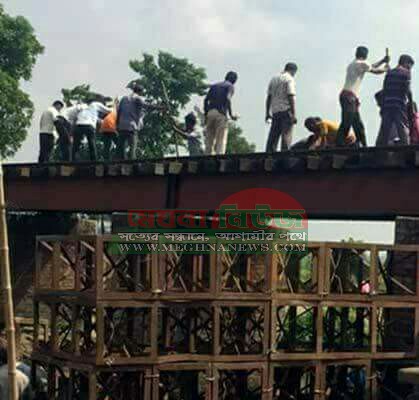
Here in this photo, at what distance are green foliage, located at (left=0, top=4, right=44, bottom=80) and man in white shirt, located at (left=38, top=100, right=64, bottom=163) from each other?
18.8 metres

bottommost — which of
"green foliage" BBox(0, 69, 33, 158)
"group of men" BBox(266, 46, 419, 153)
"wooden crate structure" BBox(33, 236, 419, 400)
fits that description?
"wooden crate structure" BBox(33, 236, 419, 400)

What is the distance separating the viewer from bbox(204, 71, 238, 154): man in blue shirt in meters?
16.3

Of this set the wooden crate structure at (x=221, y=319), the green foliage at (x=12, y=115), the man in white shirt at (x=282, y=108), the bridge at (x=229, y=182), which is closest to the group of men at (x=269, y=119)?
the man in white shirt at (x=282, y=108)

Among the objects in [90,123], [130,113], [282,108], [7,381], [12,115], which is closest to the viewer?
[7,381]

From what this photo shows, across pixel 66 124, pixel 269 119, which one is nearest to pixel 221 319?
pixel 269 119

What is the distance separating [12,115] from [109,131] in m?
18.6

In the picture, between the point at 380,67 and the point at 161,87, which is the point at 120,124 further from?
the point at 161,87

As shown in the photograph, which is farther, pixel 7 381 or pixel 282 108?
pixel 282 108

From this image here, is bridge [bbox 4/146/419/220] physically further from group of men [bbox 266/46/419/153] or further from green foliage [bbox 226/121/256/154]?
green foliage [bbox 226/121/256/154]

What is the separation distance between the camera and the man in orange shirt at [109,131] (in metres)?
18.3

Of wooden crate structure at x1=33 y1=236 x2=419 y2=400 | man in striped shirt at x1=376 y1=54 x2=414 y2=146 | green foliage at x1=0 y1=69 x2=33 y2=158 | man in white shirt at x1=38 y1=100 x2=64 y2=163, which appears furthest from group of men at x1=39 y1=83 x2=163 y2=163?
green foliage at x1=0 y1=69 x2=33 y2=158

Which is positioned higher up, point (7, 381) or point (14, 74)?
point (14, 74)

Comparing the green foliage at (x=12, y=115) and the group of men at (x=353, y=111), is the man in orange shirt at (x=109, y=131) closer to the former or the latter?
the group of men at (x=353, y=111)

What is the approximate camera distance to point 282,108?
49.7ft
